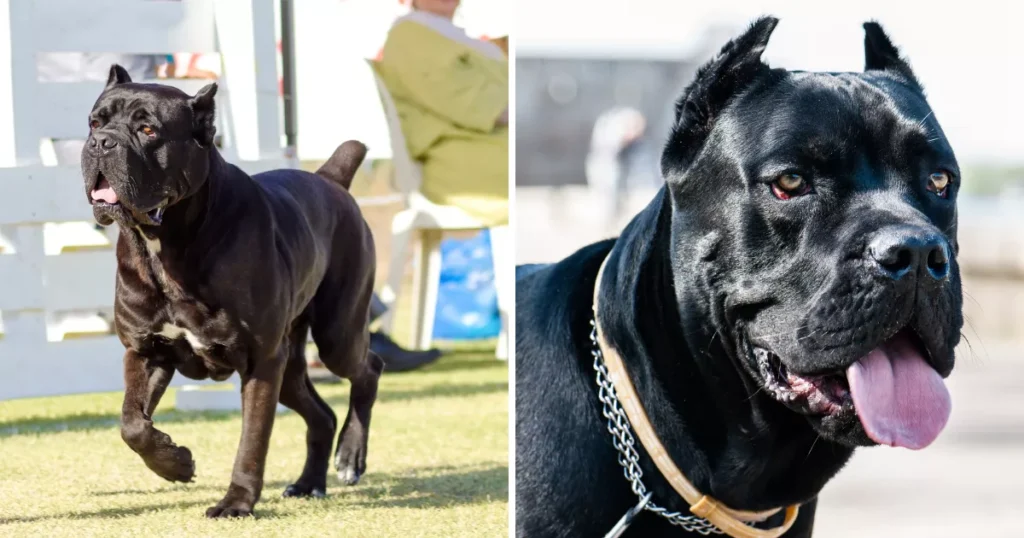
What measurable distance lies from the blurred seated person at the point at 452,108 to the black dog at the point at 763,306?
3.48m

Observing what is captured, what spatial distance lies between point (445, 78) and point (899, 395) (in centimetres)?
411

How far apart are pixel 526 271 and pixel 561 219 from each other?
5.69 meters

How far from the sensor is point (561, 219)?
834cm

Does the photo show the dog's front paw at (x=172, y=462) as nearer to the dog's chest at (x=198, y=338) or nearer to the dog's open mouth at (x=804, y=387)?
the dog's chest at (x=198, y=338)

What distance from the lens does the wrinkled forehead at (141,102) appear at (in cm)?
273

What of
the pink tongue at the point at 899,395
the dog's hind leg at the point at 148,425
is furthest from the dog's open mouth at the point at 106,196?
the pink tongue at the point at 899,395

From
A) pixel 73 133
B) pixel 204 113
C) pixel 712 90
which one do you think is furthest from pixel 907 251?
pixel 73 133

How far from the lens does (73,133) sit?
4215 millimetres

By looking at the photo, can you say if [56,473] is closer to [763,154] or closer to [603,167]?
[763,154]

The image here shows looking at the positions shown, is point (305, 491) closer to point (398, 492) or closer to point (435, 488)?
point (398, 492)

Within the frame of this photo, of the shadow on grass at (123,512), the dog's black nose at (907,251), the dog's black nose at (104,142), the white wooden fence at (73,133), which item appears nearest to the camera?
the dog's black nose at (907,251)

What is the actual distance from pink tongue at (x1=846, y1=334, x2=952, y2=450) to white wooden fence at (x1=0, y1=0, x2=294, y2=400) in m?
2.89

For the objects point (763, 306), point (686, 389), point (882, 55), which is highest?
point (882, 55)

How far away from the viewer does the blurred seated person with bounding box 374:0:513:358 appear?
573 centimetres
